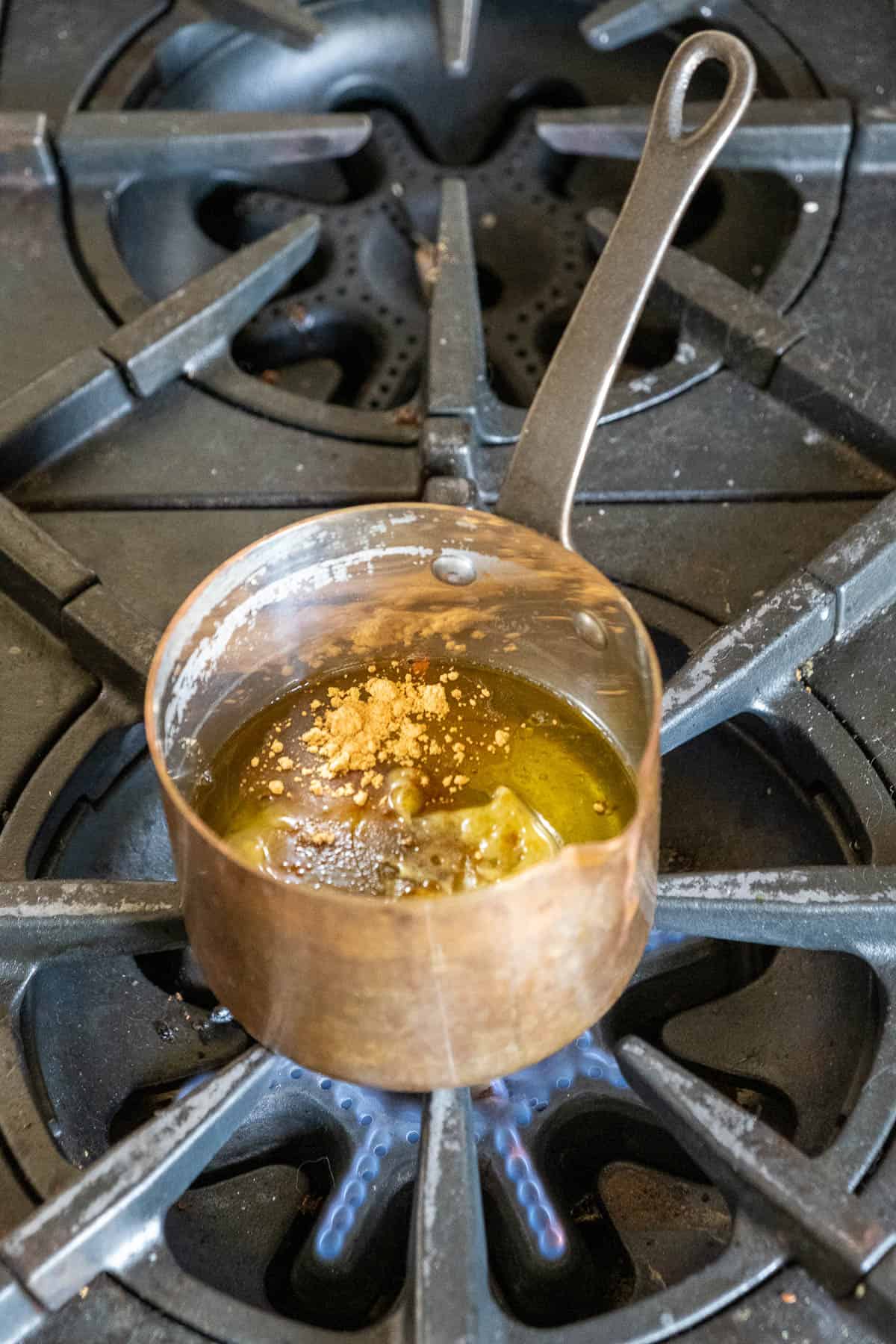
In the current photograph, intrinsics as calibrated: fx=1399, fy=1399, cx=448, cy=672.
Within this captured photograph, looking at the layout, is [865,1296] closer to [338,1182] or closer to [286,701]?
[338,1182]

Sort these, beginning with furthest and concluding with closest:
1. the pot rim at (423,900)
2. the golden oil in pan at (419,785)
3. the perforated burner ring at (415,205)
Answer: the perforated burner ring at (415,205) < the golden oil in pan at (419,785) < the pot rim at (423,900)

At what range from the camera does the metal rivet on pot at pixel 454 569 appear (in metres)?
0.57

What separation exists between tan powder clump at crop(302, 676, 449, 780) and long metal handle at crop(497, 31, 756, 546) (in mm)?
86

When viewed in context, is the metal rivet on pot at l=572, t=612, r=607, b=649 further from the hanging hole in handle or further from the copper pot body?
the hanging hole in handle

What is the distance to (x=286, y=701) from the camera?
595mm

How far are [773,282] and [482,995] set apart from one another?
491mm

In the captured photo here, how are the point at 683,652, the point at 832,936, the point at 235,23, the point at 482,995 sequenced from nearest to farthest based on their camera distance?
the point at 482,995
the point at 832,936
the point at 683,652
the point at 235,23

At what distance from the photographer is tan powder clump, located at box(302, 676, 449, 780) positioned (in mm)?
564

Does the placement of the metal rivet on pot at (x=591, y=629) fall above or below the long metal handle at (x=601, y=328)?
below

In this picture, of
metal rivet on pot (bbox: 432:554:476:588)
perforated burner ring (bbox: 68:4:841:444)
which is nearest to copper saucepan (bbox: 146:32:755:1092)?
metal rivet on pot (bbox: 432:554:476:588)

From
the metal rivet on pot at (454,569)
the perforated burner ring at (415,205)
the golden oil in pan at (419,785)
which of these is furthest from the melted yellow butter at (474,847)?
the perforated burner ring at (415,205)

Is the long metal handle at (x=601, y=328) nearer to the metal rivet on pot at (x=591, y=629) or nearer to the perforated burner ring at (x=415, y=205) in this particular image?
the metal rivet on pot at (x=591, y=629)

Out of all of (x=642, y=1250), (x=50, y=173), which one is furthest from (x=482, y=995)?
(x=50, y=173)

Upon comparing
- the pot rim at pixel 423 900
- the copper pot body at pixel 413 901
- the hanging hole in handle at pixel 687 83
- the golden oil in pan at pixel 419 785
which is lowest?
the golden oil in pan at pixel 419 785
